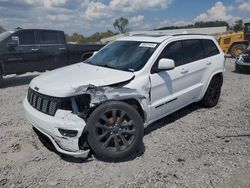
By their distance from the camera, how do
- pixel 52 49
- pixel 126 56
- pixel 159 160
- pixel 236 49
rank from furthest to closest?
pixel 236 49 → pixel 52 49 → pixel 126 56 → pixel 159 160

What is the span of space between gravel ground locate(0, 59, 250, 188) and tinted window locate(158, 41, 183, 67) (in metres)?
1.23

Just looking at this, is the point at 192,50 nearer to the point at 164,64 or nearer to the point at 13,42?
the point at 164,64

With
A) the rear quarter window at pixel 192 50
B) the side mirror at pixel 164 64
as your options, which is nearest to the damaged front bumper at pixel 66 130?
the side mirror at pixel 164 64

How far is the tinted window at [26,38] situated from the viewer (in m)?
9.66

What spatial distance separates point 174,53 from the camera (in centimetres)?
505

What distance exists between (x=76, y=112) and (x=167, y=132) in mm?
1948

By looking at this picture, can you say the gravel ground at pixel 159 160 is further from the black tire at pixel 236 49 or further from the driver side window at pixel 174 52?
the black tire at pixel 236 49

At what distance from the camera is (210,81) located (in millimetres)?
6066

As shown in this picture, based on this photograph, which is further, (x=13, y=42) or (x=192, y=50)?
(x=13, y=42)

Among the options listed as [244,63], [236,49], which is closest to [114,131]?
[244,63]

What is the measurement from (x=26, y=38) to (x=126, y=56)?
243 inches

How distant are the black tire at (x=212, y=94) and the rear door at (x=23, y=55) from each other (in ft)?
20.7

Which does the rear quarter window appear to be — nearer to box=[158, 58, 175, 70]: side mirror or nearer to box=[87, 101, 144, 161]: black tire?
box=[158, 58, 175, 70]: side mirror

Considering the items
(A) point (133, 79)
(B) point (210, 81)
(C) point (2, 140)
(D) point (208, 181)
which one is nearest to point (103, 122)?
(A) point (133, 79)
